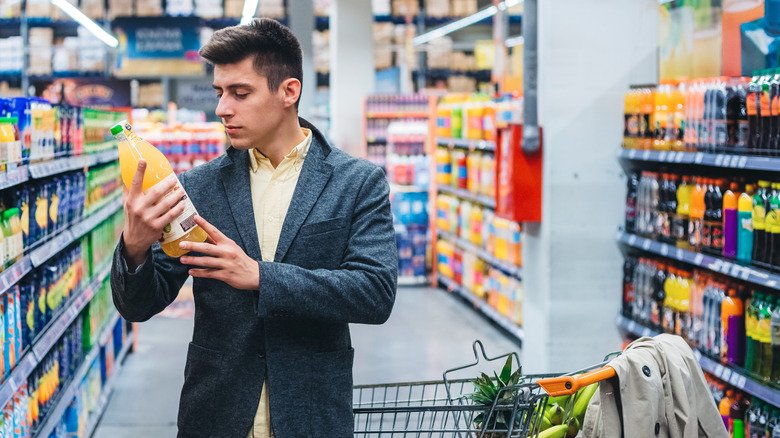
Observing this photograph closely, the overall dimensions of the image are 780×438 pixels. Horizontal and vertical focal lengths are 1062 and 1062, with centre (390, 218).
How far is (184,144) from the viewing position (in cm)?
1052

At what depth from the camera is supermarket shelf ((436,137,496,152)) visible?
8.70m

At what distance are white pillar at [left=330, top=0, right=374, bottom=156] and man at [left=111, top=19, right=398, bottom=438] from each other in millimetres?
13001

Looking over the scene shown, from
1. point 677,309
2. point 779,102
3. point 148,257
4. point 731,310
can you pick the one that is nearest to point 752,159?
point 779,102

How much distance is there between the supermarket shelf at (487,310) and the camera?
27.2ft

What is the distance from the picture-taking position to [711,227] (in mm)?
4902

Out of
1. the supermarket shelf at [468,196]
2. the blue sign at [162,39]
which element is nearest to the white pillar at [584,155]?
the supermarket shelf at [468,196]

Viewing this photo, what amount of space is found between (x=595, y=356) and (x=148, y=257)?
168 inches

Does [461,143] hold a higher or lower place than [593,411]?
higher

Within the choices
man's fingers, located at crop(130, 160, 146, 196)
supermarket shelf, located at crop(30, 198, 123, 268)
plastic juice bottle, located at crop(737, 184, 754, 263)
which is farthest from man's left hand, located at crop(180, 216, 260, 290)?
plastic juice bottle, located at crop(737, 184, 754, 263)

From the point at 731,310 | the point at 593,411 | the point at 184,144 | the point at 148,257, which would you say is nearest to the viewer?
the point at 148,257

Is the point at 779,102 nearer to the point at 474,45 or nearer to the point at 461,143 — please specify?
the point at 461,143

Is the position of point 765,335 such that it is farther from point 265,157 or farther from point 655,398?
point 265,157

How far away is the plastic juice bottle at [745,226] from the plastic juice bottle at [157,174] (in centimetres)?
308

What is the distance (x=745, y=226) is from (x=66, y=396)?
10.1ft
